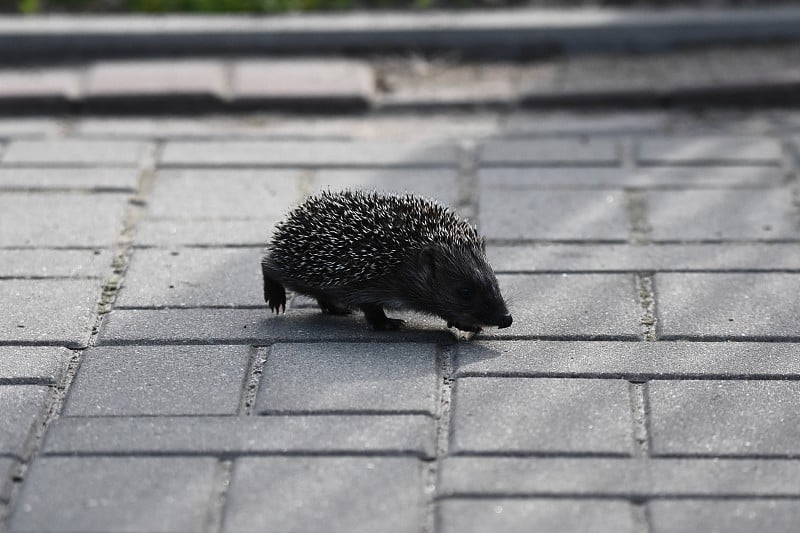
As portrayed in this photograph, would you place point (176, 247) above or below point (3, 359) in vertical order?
above

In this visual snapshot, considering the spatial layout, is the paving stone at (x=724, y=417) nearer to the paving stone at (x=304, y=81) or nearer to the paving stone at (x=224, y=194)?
the paving stone at (x=224, y=194)

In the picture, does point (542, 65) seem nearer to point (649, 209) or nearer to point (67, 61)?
point (649, 209)

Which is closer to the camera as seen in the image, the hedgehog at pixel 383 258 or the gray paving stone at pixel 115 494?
the gray paving stone at pixel 115 494

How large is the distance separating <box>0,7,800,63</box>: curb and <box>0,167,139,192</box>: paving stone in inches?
72.9

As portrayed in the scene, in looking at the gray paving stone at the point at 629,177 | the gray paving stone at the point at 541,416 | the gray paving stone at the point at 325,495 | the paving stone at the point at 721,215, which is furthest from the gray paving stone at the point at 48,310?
the paving stone at the point at 721,215

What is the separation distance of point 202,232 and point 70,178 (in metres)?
1.18

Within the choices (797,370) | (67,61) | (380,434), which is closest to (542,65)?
(67,61)

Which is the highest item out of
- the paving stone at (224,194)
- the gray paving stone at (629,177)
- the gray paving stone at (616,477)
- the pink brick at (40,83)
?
the pink brick at (40,83)

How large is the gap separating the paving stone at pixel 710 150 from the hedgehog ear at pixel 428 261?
2406mm

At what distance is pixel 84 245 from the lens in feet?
21.6

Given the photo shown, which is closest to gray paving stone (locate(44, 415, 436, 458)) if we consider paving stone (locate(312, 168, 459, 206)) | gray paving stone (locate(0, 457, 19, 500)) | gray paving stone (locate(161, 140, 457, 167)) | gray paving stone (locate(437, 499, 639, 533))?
gray paving stone (locate(0, 457, 19, 500))

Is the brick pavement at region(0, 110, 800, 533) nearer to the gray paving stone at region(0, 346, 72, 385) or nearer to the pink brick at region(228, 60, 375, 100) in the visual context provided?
the gray paving stone at region(0, 346, 72, 385)

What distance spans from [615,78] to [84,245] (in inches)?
161

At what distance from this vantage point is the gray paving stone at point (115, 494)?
430 cm
